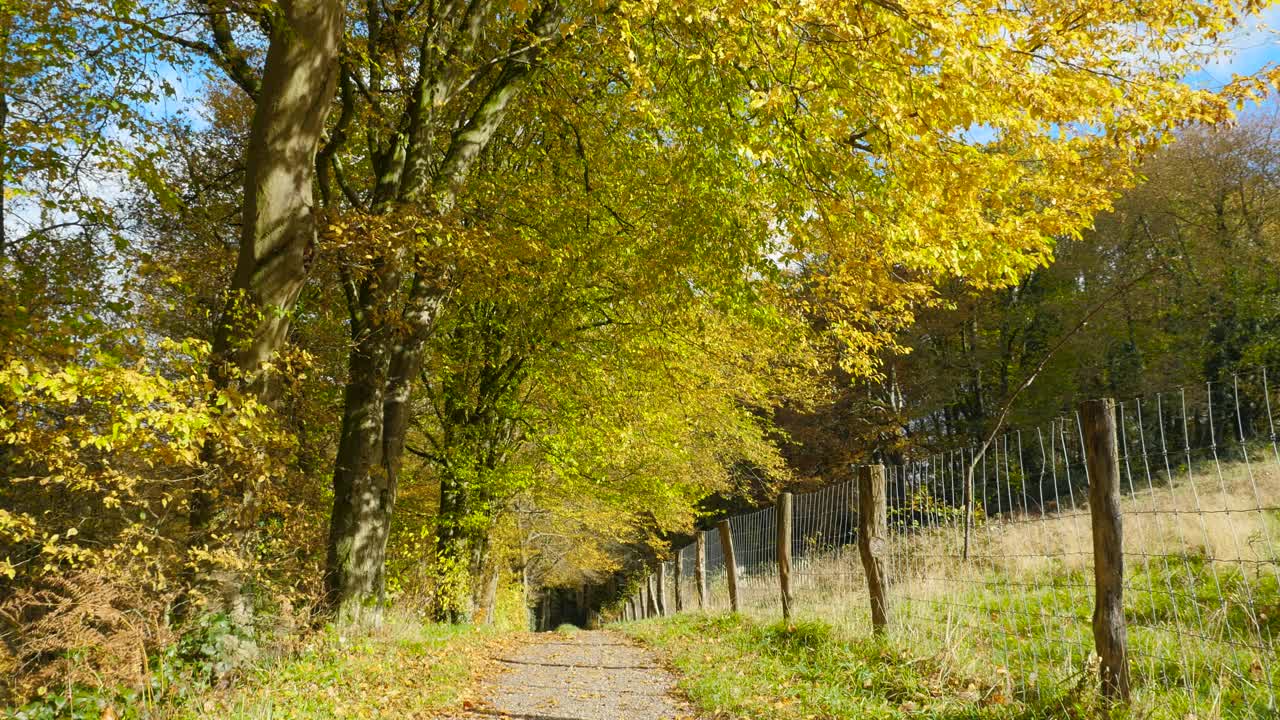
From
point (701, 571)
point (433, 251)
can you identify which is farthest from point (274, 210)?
point (701, 571)

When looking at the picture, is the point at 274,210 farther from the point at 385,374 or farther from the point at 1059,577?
the point at 1059,577

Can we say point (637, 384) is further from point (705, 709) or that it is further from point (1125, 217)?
point (1125, 217)

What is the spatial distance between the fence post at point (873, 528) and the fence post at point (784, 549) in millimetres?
2342

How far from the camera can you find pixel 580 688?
8.01m

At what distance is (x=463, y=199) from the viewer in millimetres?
11602

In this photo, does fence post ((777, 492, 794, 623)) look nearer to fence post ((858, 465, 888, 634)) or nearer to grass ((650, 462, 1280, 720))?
grass ((650, 462, 1280, 720))

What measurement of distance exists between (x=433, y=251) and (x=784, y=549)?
5913 millimetres

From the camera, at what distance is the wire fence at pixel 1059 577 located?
442cm

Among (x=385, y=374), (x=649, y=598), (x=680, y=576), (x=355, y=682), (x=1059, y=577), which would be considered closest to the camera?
(x=355, y=682)

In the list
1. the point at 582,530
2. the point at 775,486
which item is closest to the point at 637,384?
the point at 775,486

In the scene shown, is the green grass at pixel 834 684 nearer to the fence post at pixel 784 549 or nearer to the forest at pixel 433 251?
the fence post at pixel 784 549

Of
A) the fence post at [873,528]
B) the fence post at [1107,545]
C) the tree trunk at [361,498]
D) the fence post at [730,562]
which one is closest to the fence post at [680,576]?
the fence post at [730,562]

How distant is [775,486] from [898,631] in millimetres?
18453

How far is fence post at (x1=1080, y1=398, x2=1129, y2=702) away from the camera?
4.48 meters
